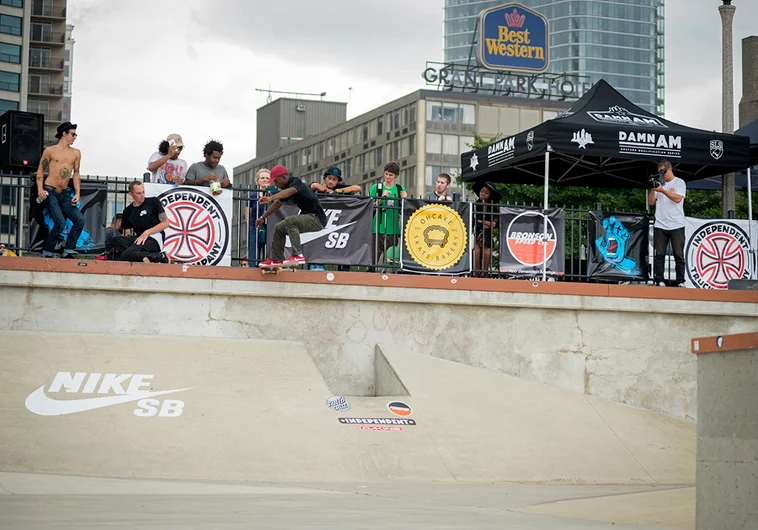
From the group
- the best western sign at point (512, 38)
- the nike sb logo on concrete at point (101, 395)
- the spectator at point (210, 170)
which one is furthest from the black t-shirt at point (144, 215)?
the best western sign at point (512, 38)

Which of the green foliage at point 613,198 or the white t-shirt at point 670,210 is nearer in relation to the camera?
the white t-shirt at point 670,210

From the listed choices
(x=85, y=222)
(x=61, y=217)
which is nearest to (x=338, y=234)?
(x=85, y=222)

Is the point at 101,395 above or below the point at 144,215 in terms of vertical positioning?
below

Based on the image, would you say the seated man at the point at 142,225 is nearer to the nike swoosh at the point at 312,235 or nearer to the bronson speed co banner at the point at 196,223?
the bronson speed co banner at the point at 196,223

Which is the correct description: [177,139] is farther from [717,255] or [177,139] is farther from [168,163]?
[717,255]

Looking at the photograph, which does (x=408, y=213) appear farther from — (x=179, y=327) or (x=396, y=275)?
(x=179, y=327)

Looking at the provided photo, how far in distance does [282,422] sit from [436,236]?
4.41 metres

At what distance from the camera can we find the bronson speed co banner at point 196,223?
14.4m

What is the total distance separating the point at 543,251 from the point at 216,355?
210 inches

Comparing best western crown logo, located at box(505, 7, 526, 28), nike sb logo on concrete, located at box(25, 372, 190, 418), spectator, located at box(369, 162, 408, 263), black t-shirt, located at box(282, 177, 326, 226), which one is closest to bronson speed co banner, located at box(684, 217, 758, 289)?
spectator, located at box(369, 162, 408, 263)

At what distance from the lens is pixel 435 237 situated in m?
15.3

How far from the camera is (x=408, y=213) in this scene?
15234 mm

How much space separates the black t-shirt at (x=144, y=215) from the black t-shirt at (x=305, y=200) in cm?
174

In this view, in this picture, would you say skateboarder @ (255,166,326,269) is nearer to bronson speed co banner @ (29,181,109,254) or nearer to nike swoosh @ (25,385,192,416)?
bronson speed co banner @ (29,181,109,254)
